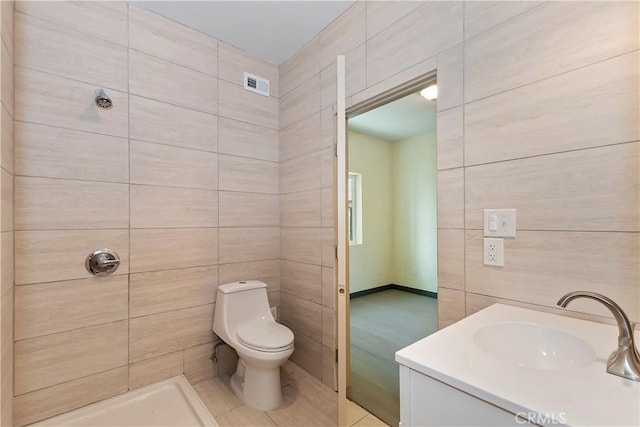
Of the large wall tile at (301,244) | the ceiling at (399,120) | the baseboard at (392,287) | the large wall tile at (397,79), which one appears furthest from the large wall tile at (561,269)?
the baseboard at (392,287)

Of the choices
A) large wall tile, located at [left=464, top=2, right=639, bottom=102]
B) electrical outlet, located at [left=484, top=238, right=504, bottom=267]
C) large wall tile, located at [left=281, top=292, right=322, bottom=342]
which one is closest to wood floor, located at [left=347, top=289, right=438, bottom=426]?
large wall tile, located at [left=281, top=292, right=322, bottom=342]

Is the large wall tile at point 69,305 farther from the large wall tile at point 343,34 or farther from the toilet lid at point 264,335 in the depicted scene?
→ the large wall tile at point 343,34

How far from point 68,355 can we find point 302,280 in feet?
4.75

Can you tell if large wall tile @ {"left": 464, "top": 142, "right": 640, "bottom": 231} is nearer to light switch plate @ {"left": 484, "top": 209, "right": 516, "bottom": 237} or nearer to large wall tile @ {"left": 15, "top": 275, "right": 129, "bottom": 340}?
light switch plate @ {"left": 484, "top": 209, "right": 516, "bottom": 237}

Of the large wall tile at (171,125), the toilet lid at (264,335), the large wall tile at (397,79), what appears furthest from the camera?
the large wall tile at (171,125)

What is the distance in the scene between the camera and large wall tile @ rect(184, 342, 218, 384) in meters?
2.03

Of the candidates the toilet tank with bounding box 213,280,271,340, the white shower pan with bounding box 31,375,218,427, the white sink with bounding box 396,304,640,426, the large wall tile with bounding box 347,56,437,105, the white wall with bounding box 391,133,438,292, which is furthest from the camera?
the white wall with bounding box 391,133,438,292

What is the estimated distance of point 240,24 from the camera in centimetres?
202

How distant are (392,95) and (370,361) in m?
2.05

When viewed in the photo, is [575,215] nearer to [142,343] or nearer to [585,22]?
[585,22]

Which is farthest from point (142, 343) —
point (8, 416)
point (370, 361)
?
point (370, 361)

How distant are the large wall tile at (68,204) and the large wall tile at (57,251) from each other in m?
0.04

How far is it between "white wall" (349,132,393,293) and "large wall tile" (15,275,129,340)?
302 centimetres

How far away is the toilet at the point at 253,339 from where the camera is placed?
5.76 feet
